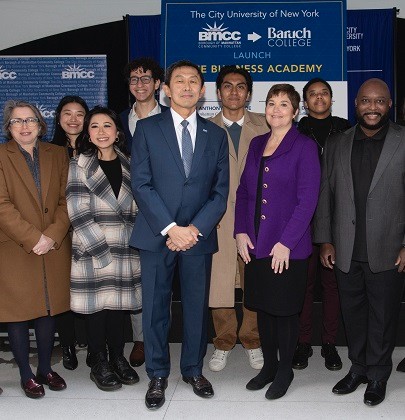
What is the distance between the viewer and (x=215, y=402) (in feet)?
10.7

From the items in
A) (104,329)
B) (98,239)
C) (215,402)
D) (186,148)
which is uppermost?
(186,148)

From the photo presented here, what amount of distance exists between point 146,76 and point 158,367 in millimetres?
1891

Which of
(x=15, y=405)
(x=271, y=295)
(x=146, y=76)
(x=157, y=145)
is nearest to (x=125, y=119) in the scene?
(x=146, y=76)

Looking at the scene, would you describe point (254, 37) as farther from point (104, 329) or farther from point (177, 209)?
point (104, 329)

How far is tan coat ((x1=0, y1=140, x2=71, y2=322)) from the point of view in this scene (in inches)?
129

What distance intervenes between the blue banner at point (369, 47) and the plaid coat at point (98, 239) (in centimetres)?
417

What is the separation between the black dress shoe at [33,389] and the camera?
10.9 ft

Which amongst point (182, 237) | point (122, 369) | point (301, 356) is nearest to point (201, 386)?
point (122, 369)

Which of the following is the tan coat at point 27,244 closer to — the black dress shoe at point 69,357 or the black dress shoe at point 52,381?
the black dress shoe at point 52,381

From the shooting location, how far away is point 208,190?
3.22 metres

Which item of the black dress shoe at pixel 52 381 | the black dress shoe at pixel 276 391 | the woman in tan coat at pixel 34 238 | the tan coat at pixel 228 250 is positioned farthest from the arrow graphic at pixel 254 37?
the black dress shoe at pixel 52 381

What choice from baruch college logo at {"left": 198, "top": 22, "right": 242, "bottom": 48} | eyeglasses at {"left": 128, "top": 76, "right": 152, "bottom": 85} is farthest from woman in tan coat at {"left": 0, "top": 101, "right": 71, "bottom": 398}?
baruch college logo at {"left": 198, "top": 22, "right": 242, "bottom": 48}

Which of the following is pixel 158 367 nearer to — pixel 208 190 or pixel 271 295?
pixel 271 295

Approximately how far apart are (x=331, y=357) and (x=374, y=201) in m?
1.17
